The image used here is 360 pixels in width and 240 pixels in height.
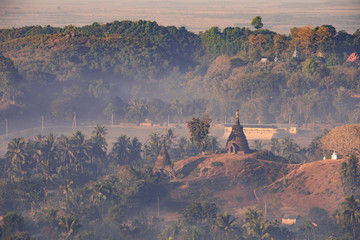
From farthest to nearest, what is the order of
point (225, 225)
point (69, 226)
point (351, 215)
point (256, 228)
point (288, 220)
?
point (288, 220), point (351, 215), point (225, 225), point (256, 228), point (69, 226)

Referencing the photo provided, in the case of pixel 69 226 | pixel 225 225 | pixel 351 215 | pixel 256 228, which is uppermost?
pixel 351 215

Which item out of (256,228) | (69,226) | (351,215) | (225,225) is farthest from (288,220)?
(69,226)

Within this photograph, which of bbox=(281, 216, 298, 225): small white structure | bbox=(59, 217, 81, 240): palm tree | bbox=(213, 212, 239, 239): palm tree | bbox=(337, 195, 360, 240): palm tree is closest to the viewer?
bbox=(59, 217, 81, 240): palm tree

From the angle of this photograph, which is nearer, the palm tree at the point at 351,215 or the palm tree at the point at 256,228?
the palm tree at the point at 256,228

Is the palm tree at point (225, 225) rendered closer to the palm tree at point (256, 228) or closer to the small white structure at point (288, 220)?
the palm tree at point (256, 228)

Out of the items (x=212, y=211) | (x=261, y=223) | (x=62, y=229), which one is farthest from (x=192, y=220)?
(x=62, y=229)

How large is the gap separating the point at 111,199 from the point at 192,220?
1995 centimetres

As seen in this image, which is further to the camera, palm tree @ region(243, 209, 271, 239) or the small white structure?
the small white structure

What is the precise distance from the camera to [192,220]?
189625mm

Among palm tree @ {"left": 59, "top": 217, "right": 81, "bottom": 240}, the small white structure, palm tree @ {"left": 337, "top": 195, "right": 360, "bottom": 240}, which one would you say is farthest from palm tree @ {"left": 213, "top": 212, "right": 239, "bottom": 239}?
palm tree @ {"left": 59, "top": 217, "right": 81, "bottom": 240}

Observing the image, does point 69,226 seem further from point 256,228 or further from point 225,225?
point 256,228

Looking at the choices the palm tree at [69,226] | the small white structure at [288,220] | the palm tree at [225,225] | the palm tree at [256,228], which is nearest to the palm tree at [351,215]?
the palm tree at [256,228]

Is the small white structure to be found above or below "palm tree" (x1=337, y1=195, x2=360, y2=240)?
below

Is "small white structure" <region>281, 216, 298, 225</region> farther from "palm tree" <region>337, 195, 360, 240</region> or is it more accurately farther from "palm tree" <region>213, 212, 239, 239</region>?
"palm tree" <region>213, 212, 239, 239</region>
